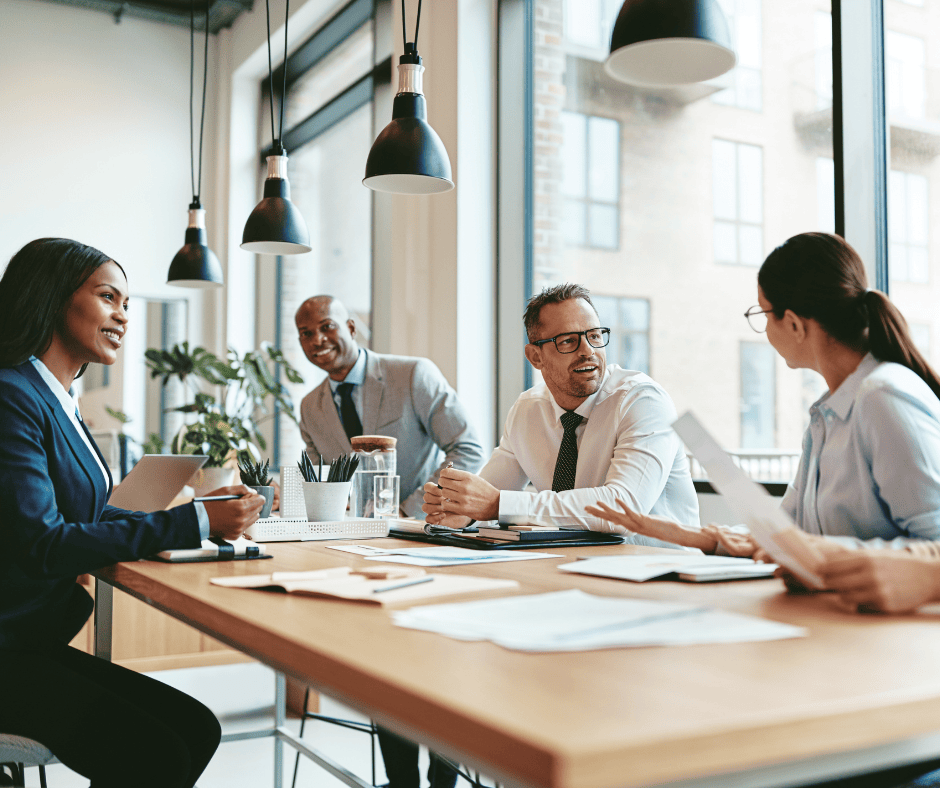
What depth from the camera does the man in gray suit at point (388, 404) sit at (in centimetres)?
353

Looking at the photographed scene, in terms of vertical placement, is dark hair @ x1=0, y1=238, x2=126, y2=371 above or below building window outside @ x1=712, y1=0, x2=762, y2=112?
below

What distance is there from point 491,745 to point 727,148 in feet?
11.5

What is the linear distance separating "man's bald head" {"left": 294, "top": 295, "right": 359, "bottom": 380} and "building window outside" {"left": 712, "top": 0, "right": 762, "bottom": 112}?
6.01 feet

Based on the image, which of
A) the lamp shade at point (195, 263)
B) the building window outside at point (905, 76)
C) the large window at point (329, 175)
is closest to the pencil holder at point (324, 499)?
the building window outside at point (905, 76)

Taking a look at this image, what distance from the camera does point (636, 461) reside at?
2268mm

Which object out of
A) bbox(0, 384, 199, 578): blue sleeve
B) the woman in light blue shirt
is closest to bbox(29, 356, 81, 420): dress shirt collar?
bbox(0, 384, 199, 578): blue sleeve

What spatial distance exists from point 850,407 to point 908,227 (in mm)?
1574

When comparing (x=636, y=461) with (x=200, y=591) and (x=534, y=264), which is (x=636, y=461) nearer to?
(x=200, y=591)

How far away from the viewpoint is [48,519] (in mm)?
1541

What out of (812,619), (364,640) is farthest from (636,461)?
(364,640)

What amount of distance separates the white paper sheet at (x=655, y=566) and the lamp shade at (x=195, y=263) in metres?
3.30

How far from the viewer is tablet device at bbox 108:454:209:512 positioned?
2.05 m

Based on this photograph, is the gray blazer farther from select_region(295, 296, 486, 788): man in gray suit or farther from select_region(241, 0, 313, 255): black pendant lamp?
select_region(241, 0, 313, 255): black pendant lamp

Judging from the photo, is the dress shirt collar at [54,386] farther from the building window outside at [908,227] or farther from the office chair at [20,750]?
the building window outside at [908,227]
